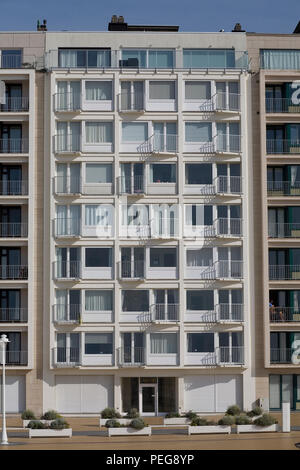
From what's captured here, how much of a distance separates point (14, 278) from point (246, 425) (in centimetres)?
2102

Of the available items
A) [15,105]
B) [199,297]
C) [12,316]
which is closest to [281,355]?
[199,297]

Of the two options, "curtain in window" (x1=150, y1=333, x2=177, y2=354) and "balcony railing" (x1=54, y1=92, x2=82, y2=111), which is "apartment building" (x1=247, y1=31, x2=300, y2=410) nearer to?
"curtain in window" (x1=150, y1=333, x2=177, y2=354)

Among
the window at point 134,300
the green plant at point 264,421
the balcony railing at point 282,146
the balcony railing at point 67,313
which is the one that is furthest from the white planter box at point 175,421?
the balcony railing at point 282,146

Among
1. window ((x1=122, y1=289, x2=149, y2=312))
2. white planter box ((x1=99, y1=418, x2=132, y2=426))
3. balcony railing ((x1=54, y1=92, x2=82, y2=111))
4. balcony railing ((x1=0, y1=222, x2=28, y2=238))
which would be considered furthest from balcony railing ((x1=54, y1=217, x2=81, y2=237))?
white planter box ((x1=99, y1=418, x2=132, y2=426))

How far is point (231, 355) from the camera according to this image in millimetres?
63750

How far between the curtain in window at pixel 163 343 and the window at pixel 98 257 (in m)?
6.16

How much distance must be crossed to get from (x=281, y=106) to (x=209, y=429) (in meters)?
26.2

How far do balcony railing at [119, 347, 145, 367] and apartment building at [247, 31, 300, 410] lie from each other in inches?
326

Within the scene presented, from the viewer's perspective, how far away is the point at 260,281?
64688 millimetres

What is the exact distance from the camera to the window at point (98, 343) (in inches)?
2505

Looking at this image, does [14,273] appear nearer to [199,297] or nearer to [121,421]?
[199,297]
